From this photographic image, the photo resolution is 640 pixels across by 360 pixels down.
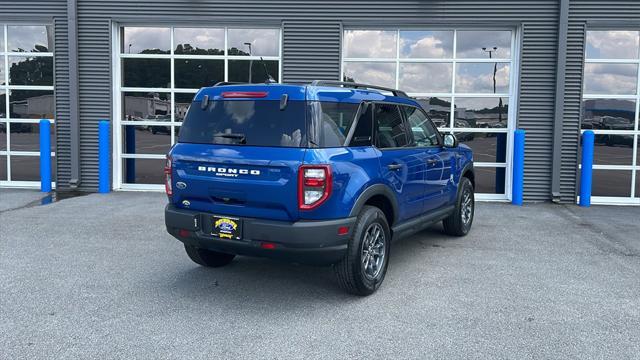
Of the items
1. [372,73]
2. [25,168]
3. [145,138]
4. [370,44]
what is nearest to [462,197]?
[372,73]

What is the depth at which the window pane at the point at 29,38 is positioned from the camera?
11.2 metres

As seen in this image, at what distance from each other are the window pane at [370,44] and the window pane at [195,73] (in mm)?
2695

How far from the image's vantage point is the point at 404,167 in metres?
5.42

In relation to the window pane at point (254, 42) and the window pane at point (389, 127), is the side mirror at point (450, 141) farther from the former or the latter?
the window pane at point (254, 42)

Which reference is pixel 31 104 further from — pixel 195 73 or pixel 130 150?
pixel 195 73

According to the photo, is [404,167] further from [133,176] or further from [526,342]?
[133,176]

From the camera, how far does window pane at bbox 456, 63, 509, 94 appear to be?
10547mm

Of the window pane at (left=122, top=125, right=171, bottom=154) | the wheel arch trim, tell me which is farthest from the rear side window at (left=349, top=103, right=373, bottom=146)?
the window pane at (left=122, top=125, right=171, bottom=154)

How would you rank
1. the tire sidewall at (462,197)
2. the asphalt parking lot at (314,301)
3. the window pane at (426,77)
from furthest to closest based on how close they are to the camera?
the window pane at (426,77), the tire sidewall at (462,197), the asphalt parking lot at (314,301)

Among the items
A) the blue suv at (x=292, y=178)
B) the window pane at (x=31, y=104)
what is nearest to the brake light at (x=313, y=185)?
the blue suv at (x=292, y=178)

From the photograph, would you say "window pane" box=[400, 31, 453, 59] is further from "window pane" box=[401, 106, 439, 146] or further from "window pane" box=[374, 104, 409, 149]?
"window pane" box=[374, 104, 409, 149]

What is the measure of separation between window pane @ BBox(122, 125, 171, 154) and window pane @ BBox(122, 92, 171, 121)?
0.17 m

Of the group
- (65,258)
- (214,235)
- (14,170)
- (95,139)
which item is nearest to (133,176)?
(95,139)

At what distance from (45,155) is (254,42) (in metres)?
4.66
